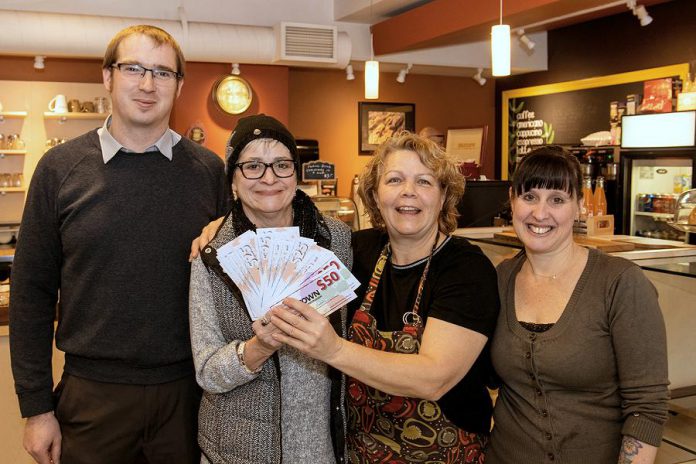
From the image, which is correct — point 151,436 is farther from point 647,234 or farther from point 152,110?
point 647,234

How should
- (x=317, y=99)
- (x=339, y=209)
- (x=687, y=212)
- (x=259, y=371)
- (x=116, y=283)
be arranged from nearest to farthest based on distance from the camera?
1. (x=259, y=371)
2. (x=116, y=283)
3. (x=687, y=212)
4. (x=339, y=209)
5. (x=317, y=99)

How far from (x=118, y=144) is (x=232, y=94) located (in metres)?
5.64

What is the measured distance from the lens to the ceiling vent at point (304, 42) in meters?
7.03

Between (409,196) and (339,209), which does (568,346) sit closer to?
(409,196)

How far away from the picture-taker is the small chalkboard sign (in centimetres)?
514

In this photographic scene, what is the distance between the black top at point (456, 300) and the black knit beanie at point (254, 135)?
0.44 m

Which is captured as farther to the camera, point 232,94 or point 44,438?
point 232,94

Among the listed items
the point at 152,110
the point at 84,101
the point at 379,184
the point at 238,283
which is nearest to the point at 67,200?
the point at 152,110

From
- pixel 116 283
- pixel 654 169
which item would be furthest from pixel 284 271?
pixel 654 169

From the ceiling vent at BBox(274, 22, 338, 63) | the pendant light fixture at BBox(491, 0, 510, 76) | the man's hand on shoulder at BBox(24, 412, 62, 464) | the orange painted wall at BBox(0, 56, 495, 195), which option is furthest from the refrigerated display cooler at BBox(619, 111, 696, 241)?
the man's hand on shoulder at BBox(24, 412, 62, 464)

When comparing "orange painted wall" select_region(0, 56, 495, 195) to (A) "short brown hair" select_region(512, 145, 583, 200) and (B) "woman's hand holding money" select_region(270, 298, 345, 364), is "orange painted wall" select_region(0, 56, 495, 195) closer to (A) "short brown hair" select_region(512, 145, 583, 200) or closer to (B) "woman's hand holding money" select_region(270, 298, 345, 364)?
(A) "short brown hair" select_region(512, 145, 583, 200)

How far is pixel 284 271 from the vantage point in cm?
166

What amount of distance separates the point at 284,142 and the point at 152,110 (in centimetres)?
51

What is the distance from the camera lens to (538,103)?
9.06 m
